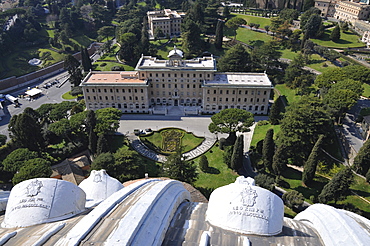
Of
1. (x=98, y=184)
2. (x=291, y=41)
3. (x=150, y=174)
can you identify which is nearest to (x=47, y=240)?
(x=98, y=184)

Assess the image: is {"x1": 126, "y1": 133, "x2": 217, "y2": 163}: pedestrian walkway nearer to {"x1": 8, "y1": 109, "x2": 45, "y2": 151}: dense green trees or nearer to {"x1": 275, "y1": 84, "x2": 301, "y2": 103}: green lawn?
{"x1": 8, "y1": 109, "x2": 45, "y2": 151}: dense green trees

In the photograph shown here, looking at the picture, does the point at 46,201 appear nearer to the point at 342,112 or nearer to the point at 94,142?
the point at 94,142

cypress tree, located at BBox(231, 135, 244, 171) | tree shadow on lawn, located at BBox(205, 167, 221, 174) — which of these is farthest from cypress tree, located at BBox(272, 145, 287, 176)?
tree shadow on lawn, located at BBox(205, 167, 221, 174)

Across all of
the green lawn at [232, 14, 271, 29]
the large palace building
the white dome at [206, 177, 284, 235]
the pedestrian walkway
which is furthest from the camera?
the green lawn at [232, 14, 271, 29]

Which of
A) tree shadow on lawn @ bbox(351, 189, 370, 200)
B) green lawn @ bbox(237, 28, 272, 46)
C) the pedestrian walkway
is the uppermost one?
green lawn @ bbox(237, 28, 272, 46)

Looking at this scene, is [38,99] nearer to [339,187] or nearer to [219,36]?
[219,36]

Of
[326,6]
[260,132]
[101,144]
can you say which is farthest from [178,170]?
[326,6]

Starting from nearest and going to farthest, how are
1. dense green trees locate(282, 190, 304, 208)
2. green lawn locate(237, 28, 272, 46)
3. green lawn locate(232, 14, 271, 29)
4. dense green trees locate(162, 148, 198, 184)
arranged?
dense green trees locate(282, 190, 304, 208) < dense green trees locate(162, 148, 198, 184) < green lawn locate(237, 28, 272, 46) < green lawn locate(232, 14, 271, 29)

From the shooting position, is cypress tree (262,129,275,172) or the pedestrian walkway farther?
the pedestrian walkway

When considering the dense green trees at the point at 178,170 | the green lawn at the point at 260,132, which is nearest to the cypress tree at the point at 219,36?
the green lawn at the point at 260,132
